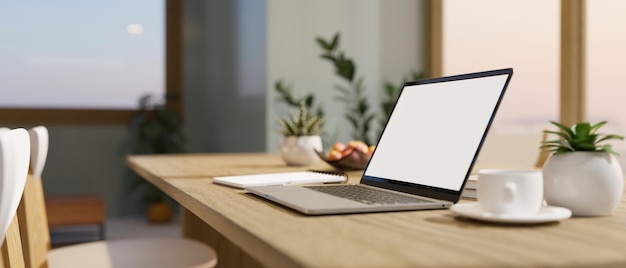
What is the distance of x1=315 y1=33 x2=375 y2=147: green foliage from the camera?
440 cm

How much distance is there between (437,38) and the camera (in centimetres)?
515

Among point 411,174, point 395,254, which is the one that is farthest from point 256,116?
point 395,254

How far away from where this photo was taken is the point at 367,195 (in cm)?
110

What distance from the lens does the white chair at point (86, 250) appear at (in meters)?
1.42

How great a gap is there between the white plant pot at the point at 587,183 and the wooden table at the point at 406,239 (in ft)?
0.08

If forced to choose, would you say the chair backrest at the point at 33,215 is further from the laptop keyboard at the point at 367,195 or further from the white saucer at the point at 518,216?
the white saucer at the point at 518,216

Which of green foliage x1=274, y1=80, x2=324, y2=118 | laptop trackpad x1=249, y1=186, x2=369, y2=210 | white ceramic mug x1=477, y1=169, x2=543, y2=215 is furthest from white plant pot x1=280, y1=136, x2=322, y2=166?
green foliage x1=274, y1=80, x2=324, y2=118

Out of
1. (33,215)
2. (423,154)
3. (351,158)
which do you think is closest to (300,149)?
(351,158)

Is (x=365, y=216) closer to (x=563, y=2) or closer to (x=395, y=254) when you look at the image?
(x=395, y=254)

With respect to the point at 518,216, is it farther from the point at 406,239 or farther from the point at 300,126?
the point at 300,126

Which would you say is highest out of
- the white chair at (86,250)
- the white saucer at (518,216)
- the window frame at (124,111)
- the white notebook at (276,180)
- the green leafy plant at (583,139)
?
the window frame at (124,111)

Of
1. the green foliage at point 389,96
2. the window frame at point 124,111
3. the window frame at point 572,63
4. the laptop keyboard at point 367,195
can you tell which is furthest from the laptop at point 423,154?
the window frame at point 124,111

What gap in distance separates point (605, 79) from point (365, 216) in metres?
3.04

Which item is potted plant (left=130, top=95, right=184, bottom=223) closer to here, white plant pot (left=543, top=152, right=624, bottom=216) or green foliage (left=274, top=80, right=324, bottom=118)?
green foliage (left=274, top=80, right=324, bottom=118)
